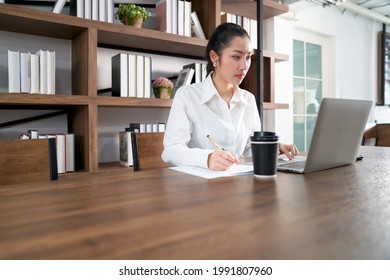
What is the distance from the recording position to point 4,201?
0.61 meters

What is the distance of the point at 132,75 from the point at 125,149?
1.65 ft

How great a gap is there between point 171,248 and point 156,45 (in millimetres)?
2121

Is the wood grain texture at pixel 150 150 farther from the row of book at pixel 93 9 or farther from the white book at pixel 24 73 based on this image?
the row of book at pixel 93 9

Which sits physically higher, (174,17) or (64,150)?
(174,17)

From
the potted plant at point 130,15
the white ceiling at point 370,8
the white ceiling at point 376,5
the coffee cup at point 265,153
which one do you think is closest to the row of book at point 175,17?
the potted plant at point 130,15

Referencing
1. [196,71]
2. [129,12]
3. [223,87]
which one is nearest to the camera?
[223,87]

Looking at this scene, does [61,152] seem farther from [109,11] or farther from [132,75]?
[109,11]

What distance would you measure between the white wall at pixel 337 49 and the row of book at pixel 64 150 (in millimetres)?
2189

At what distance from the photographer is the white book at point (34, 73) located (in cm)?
175

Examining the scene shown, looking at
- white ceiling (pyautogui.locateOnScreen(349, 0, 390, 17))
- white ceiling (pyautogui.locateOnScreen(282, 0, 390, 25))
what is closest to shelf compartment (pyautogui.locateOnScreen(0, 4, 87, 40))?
white ceiling (pyautogui.locateOnScreen(282, 0, 390, 25))

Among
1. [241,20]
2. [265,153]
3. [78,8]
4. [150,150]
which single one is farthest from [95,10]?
[265,153]

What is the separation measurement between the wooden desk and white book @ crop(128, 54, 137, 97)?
1.38 m

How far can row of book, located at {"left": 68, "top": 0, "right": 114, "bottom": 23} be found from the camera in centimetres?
191

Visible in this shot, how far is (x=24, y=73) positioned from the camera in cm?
174
